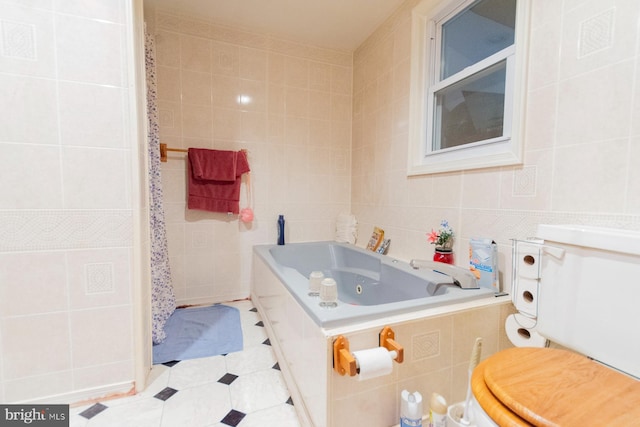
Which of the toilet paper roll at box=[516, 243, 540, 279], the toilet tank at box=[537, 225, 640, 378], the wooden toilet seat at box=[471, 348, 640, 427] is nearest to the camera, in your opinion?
the wooden toilet seat at box=[471, 348, 640, 427]

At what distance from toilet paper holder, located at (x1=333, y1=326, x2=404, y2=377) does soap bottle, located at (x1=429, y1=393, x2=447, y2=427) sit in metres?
0.25

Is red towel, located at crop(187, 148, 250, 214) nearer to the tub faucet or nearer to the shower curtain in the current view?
the shower curtain

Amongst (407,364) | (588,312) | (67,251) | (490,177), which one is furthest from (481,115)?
(67,251)

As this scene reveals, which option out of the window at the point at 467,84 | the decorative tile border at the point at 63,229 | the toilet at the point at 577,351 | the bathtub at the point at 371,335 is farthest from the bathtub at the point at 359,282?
the decorative tile border at the point at 63,229

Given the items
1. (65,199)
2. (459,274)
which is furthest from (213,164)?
(459,274)

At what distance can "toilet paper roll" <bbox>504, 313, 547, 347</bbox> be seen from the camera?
3.41 ft

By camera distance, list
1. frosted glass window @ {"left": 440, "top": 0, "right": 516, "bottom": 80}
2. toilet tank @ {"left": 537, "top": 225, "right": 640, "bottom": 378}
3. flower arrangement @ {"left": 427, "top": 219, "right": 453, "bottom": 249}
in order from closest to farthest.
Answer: toilet tank @ {"left": 537, "top": 225, "right": 640, "bottom": 378}, frosted glass window @ {"left": 440, "top": 0, "right": 516, "bottom": 80}, flower arrangement @ {"left": 427, "top": 219, "right": 453, "bottom": 249}

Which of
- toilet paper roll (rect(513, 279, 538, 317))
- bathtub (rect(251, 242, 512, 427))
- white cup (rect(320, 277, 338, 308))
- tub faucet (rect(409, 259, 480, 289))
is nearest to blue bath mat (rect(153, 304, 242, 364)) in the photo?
bathtub (rect(251, 242, 512, 427))

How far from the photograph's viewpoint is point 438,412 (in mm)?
971

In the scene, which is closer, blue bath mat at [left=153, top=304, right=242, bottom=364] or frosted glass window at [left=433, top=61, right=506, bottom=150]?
frosted glass window at [left=433, top=61, right=506, bottom=150]

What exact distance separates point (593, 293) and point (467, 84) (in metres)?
1.28

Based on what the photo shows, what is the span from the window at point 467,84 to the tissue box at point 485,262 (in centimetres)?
39

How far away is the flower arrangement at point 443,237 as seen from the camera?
5.21ft

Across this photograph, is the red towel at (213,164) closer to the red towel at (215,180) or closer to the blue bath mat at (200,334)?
the red towel at (215,180)
